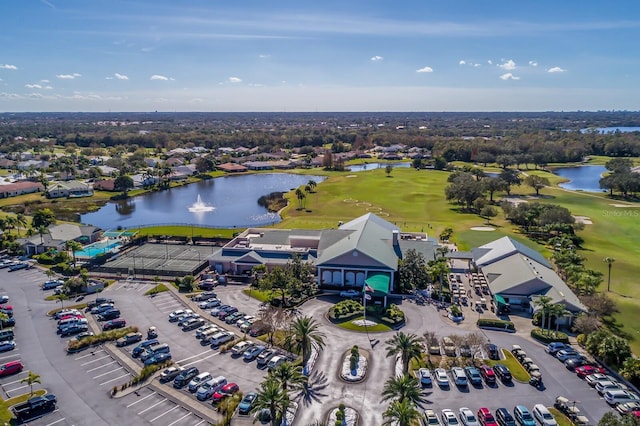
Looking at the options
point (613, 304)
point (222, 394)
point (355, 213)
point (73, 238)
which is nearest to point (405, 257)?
point (613, 304)

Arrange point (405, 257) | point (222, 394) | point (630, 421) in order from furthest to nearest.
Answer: point (405, 257) < point (222, 394) < point (630, 421)

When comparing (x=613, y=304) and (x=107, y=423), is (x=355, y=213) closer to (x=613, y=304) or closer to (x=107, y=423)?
(x=613, y=304)

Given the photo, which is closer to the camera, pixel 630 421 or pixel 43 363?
pixel 630 421

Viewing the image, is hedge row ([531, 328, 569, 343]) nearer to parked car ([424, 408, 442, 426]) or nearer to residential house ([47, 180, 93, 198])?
parked car ([424, 408, 442, 426])

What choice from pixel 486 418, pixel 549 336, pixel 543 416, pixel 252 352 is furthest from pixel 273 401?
pixel 549 336

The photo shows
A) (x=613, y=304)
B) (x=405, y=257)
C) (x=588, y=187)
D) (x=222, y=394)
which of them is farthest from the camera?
(x=588, y=187)

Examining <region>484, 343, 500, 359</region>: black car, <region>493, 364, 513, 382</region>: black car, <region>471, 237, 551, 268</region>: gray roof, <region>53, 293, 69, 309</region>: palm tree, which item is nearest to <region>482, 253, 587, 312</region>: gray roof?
<region>471, 237, 551, 268</region>: gray roof
